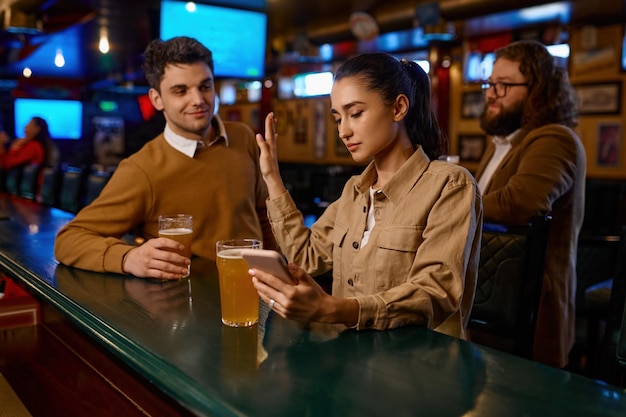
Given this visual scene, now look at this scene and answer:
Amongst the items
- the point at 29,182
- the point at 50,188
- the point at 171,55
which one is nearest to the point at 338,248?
the point at 171,55

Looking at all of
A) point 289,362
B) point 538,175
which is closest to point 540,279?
point 538,175

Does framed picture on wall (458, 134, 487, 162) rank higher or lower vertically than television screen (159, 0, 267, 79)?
lower

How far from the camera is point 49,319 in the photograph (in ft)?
6.58

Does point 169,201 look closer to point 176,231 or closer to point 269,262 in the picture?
point 176,231

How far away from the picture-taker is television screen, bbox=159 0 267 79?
174 inches

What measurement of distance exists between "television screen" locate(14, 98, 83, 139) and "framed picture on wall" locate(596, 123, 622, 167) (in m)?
13.1

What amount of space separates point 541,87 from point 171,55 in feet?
4.63

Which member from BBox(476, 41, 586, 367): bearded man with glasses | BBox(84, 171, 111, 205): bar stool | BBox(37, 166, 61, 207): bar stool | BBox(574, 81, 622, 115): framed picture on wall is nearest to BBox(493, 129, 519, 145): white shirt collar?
BBox(476, 41, 586, 367): bearded man with glasses

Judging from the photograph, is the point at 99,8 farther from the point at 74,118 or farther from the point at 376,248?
the point at 74,118

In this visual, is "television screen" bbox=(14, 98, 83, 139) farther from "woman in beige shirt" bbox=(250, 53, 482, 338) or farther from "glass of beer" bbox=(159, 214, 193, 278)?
"woman in beige shirt" bbox=(250, 53, 482, 338)

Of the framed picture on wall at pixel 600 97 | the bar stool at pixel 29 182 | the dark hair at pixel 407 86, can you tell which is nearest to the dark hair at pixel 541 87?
the dark hair at pixel 407 86

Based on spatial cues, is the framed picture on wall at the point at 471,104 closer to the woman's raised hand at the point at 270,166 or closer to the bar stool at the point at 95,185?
the bar stool at the point at 95,185

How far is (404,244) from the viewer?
1372 mm

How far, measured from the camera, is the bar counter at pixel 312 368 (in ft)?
2.88
